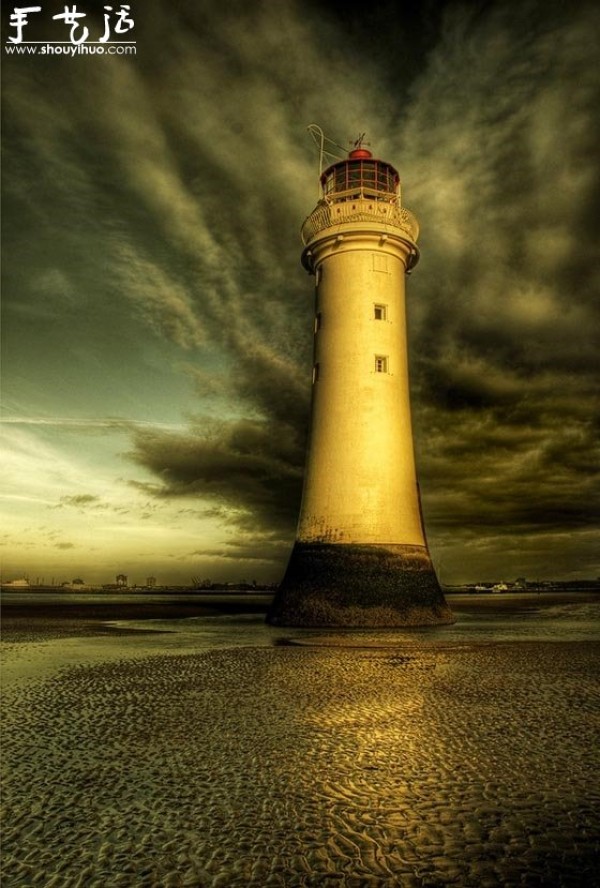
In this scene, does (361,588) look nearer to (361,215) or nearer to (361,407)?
(361,407)

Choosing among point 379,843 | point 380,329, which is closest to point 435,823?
point 379,843

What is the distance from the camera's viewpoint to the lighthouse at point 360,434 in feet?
67.6

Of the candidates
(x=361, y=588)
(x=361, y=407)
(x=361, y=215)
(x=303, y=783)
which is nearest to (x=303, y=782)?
(x=303, y=783)

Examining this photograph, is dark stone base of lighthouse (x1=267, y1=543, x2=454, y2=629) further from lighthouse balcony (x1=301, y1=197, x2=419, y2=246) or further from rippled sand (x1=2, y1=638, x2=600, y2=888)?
lighthouse balcony (x1=301, y1=197, x2=419, y2=246)

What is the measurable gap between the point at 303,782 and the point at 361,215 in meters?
19.0

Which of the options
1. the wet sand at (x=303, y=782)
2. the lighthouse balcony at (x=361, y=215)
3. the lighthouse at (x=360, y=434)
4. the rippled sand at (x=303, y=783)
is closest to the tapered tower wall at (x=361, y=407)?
the lighthouse at (x=360, y=434)

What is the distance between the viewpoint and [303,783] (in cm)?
623

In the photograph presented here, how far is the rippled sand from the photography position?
4582mm

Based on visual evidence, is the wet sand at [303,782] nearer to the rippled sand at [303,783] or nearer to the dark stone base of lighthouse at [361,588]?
the rippled sand at [303,783]

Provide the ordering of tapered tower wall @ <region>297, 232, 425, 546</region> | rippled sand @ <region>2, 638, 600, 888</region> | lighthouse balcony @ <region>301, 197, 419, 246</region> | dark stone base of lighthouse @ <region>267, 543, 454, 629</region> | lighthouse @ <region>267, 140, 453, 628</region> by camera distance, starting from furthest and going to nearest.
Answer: lighthouse balcony @ <region>301, 197, 419, 246</region>, tapered tower wall @ <region>297, 232, 425, 546</region>, lighthouse @ <region>267, 140, 453, 628</region>, dark stone base of lighthouse @ <region>267, 543, 454, 629</region>, rippled sand @ <region>2, 638, 600, 888</region>

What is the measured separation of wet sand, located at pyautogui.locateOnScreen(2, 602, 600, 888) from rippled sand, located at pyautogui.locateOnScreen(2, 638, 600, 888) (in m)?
0.02

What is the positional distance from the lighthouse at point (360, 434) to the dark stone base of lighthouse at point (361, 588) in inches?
1.2

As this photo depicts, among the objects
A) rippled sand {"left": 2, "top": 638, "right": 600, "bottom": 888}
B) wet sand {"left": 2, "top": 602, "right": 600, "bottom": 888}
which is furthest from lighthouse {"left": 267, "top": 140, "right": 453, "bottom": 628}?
rippled sand {"left": 2, "top": 638, "right": 600, "bottom": 888}

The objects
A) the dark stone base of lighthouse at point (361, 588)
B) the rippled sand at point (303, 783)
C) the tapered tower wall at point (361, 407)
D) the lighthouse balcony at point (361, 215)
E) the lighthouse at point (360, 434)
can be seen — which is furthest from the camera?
the lighthouse balcony at point (361, 215)
